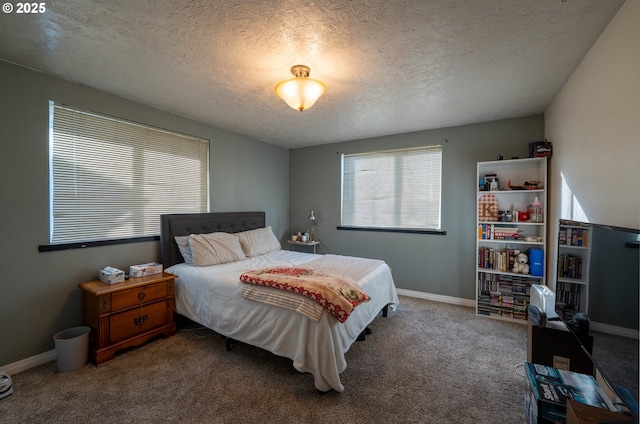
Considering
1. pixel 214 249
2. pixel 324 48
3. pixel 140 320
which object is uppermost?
pixel 324 48

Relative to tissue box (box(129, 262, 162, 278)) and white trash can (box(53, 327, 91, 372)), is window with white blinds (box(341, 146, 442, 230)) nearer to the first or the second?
tissue box (box(129, 262, 162, 278))

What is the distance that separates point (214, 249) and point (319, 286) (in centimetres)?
164

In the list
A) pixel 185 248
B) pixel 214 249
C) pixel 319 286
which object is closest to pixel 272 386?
pixel 319 286

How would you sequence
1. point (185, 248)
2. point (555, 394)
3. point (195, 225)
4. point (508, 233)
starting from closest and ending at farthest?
point (555, 394)
point (185, 248)
point (508, 233)
point (195, 225)

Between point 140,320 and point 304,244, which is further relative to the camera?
point 304,244

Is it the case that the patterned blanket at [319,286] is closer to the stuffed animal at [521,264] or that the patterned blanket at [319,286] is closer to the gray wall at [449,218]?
the gray wall at [449,218]

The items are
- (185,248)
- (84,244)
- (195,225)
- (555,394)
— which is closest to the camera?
(555,394)

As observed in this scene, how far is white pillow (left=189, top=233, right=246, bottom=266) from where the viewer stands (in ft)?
Result: 9.44

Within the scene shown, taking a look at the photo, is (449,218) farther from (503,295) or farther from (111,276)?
(111,276)

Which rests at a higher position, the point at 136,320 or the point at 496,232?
the point at 496,232

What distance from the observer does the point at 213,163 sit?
360 cm

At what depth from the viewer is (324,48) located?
1826mm

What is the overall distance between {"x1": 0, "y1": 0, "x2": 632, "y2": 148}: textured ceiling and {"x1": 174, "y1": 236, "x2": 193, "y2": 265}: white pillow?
1.54 m

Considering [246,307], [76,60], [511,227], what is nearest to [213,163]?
[76,60]
